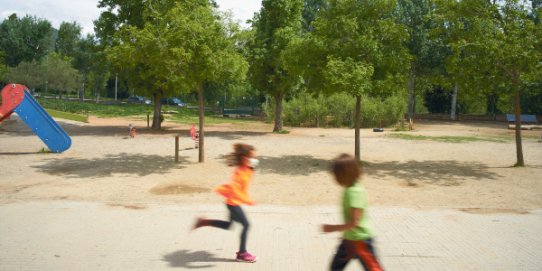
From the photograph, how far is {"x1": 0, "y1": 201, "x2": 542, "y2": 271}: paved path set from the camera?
5.32 m

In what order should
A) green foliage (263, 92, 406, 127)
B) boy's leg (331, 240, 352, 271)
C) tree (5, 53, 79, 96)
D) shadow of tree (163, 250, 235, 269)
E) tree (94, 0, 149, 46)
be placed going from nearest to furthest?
1. boy's leg (331, 240, 352, 271)
2. shadow of tree (163, 250, 235, 269)
3. tree (94, 0, 149, 46)
4. green foliage (263, 92, 406, 127)
5. tree (5, 53, 79, 96)

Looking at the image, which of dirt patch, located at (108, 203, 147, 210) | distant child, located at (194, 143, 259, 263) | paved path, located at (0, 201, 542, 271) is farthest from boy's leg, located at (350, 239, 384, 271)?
dirt patch, located at (108, 203, 147, 210)

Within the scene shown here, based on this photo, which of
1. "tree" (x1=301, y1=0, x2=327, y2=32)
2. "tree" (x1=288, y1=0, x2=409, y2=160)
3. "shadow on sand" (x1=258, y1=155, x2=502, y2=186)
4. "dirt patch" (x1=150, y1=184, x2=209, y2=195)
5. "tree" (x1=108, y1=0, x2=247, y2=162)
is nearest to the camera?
"dirt patch" (x1=150, y1=184, x2=209, y2=195)

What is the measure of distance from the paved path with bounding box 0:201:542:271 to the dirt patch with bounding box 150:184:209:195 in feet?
4.76

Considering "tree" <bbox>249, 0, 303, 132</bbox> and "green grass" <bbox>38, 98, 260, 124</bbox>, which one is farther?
"green grass" <bbox>38, 98, 260, 124</bbox>

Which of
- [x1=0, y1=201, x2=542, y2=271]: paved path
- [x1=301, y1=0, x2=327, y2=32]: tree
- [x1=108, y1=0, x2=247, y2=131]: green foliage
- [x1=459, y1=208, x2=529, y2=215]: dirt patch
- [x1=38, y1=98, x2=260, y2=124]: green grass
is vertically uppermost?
[x1=301, y1=0, x2=327, y2=32]: tree

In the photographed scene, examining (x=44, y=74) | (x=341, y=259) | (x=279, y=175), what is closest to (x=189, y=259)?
(x=341, y=259)

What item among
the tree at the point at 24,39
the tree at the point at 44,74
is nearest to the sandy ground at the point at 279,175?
the tree at the point at 44,74

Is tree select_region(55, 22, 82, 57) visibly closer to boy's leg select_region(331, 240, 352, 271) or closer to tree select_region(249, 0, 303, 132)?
tree select_region(249, 0, 303, 132)

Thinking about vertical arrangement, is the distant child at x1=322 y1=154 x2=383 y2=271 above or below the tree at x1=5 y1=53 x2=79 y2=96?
below

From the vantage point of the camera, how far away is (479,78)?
1295 centimetres

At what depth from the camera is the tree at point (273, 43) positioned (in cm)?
2489

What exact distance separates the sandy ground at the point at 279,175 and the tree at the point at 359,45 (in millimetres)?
2645

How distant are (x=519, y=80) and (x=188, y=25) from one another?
31.8 ft
